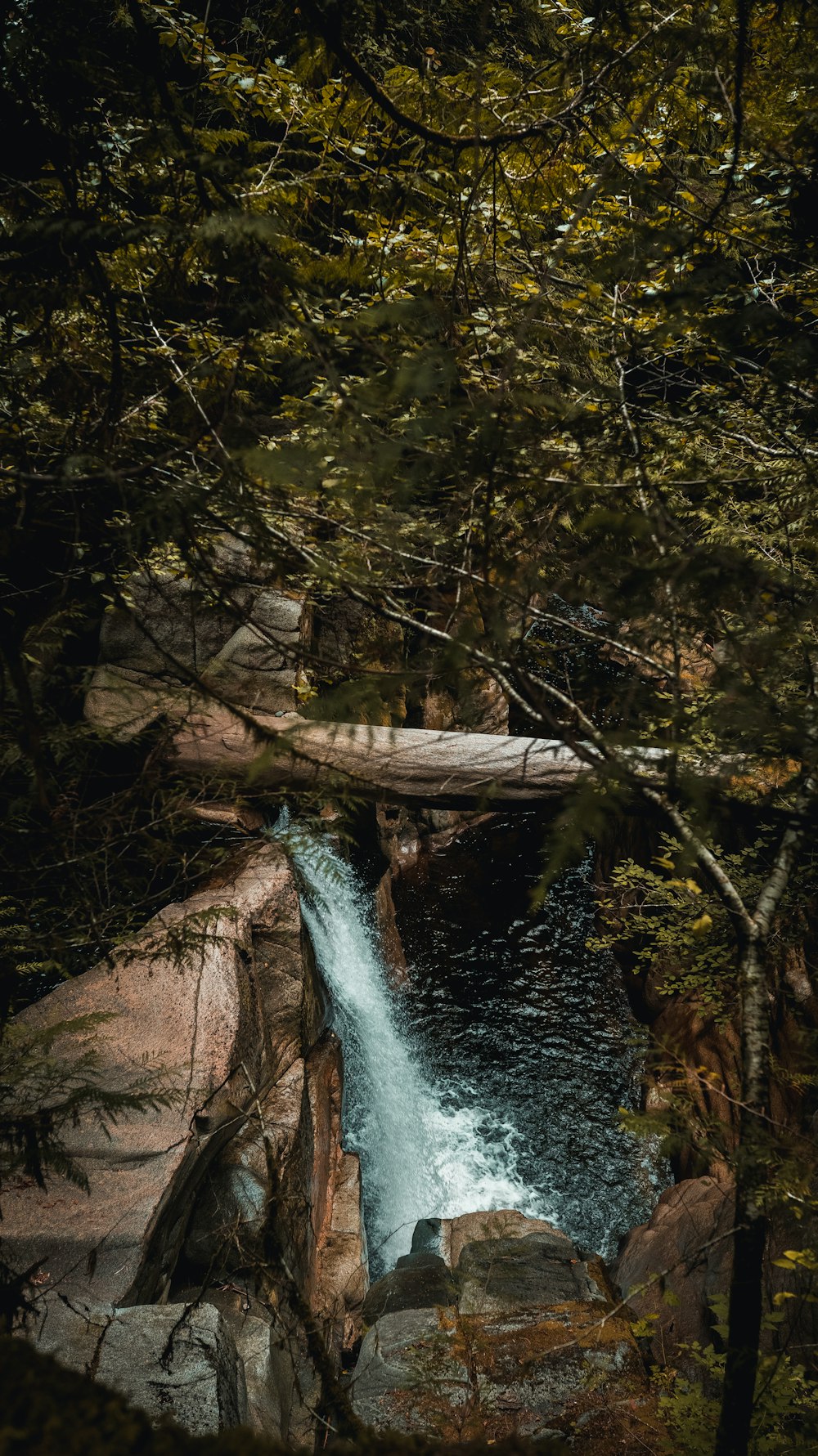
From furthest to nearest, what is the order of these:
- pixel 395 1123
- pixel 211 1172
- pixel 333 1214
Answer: pixel 395 1123 → pixel 333 1214 → pixel 211 1172

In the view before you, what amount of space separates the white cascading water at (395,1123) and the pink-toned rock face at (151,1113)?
219cm

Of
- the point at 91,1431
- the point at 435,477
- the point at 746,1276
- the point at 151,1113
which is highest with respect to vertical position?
the point at 435,477

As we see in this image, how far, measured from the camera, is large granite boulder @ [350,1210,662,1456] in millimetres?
3686

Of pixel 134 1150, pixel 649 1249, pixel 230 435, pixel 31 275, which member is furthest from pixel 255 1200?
pixel 31 275

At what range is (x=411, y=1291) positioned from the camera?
5.31 metres

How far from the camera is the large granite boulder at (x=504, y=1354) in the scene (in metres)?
3.69

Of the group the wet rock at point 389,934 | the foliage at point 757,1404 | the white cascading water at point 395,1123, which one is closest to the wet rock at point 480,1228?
the white cascading water at point 395,1123

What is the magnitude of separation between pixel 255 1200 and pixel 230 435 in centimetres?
453

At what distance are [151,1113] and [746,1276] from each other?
10.5 feet

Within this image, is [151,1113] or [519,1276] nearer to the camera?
[151,1113]

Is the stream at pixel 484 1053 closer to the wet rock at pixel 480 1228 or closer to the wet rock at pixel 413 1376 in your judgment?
the wet rock at pixel 480 1228

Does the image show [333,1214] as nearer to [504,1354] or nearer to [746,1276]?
[504,1354]

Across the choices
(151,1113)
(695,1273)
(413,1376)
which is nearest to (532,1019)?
(695,1273)

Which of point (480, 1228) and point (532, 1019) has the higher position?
point (532, 1019)
